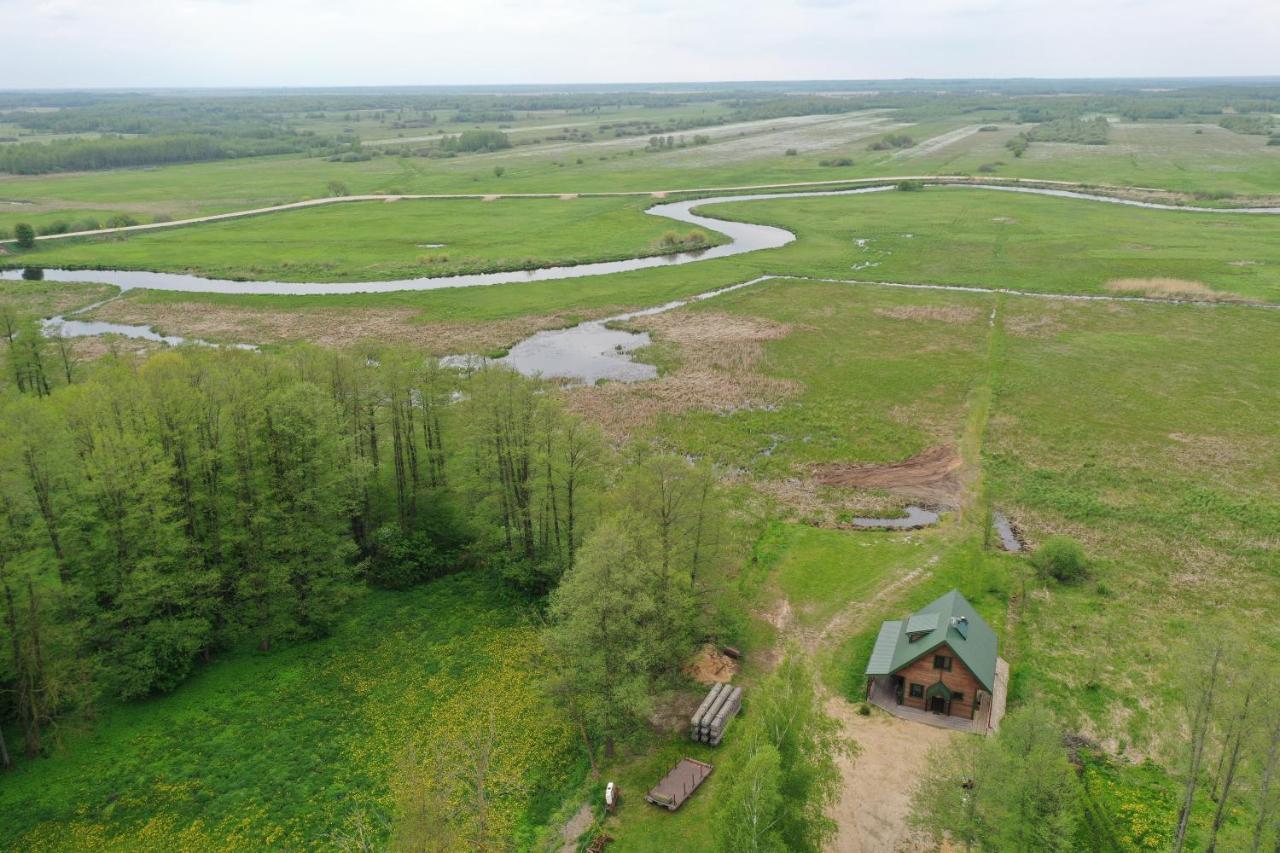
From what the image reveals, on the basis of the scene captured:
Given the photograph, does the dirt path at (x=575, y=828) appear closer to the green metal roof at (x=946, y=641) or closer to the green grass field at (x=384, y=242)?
the green metal roof at (x=946, y=641)

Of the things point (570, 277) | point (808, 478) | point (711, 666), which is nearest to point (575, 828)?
point (711, 666)

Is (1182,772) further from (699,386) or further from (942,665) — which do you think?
(699,386)

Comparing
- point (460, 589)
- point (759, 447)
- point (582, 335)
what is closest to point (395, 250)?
point (582, 335)

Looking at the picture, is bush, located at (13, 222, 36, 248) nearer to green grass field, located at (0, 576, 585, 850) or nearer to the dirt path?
green grass field, located at (0, 576, 585, 850)

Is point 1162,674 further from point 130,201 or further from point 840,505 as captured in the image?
point 130,201

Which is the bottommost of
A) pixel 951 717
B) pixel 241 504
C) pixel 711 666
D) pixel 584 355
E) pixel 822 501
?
pixel 951 717

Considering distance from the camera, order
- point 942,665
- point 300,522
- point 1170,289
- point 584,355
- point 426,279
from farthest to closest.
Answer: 1. point 426,279
2. point 1170,289
3. point 584,355
4. point 300,522
5. point 942,665
